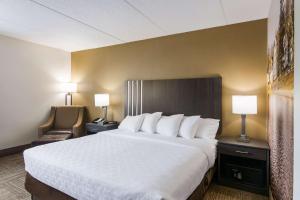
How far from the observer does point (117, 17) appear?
280cm

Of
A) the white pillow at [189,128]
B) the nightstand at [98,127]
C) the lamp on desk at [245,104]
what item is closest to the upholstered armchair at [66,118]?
the nightstand at [98,127]

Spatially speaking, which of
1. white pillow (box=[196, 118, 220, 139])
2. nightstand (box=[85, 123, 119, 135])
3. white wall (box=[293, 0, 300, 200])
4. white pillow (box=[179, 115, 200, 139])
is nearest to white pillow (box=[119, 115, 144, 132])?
nightstand (box=[85, 123, 119, 135])

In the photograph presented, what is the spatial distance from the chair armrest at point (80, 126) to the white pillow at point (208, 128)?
8.17ft

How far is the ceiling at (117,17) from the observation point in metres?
2.39

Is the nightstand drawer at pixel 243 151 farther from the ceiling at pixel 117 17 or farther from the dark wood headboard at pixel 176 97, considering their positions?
the ceiling at pixel 117 17

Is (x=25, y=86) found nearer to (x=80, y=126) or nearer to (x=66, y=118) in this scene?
(x=66, y=118)

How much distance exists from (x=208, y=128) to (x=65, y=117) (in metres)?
3.32

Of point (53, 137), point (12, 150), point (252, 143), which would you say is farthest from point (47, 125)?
point (252, 143)

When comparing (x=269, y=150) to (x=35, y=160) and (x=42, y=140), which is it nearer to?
(x=35, y=160)

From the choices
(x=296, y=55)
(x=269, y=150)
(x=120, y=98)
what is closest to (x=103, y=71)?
(x=120, y=98)

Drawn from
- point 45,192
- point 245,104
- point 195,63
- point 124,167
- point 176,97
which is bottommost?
point 45,192

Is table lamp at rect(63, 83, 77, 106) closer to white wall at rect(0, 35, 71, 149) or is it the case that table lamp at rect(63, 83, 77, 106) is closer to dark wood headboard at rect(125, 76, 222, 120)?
white wall at rect(0, 35, 71, 149)

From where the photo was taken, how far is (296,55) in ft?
2.90

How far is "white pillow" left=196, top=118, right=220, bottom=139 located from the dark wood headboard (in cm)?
18
